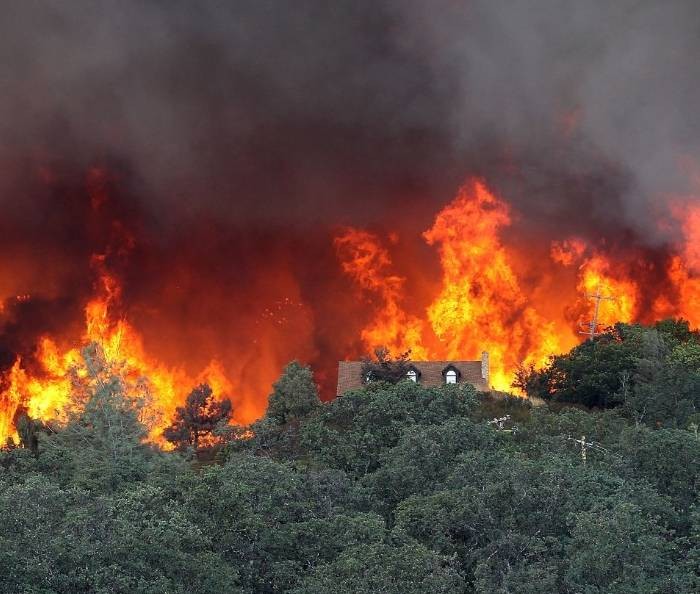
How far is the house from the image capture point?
82.9 metres

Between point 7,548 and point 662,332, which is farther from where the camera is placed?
point 662,332

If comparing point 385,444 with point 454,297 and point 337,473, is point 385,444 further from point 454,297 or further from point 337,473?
point 454,297

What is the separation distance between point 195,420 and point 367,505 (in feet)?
128

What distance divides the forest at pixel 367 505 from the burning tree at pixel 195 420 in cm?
1885

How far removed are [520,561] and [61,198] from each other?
8469cm

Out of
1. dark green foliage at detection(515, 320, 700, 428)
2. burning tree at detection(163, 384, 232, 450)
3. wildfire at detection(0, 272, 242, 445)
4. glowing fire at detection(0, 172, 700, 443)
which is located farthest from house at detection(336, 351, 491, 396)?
wildfire at detection(0, 272, 242, 445)

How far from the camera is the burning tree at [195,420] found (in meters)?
84.4

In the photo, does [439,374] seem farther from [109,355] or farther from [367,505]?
[367,505]

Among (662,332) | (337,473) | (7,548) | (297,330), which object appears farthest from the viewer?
(297,330)

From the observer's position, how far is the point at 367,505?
161ft

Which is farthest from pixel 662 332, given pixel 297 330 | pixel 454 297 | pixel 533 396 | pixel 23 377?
pixel 23 377

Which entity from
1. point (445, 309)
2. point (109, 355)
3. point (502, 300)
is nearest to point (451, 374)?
point (445, 309)

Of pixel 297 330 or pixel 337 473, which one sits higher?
pixel 297 330

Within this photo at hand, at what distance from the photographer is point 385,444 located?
57.4m
